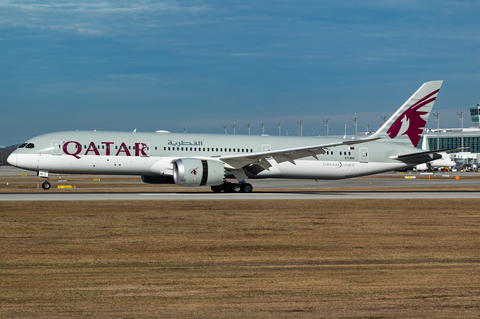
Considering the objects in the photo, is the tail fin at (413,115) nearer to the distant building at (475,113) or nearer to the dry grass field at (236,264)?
the dry grass field at (236,264)

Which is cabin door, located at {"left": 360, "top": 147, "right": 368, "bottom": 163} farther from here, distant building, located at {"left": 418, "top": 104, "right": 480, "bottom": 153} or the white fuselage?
distant building, located at {"left": 418, "top": 104, "right": 480, "bottom": 153}

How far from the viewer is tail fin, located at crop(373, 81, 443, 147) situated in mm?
41438

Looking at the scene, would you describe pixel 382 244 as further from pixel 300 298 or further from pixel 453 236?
pixel 300 298

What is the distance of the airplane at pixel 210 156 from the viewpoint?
34.2 meters

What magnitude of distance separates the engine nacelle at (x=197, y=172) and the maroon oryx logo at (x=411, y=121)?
15951mm

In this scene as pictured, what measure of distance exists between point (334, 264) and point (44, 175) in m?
27.6

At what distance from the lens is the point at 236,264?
1197 cm

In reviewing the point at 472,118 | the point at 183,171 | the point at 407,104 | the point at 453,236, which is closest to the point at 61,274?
the point at 453,236

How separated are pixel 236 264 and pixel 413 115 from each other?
33260 mm

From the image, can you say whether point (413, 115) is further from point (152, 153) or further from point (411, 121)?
point (152, 153)

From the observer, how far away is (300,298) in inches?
349

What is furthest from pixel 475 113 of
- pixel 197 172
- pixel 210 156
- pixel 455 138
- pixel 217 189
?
pixel 197 172

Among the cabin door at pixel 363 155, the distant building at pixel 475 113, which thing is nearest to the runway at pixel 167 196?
the cabin door at pixel 363 155

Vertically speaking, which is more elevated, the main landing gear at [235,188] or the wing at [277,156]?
the wing at [277,156]
